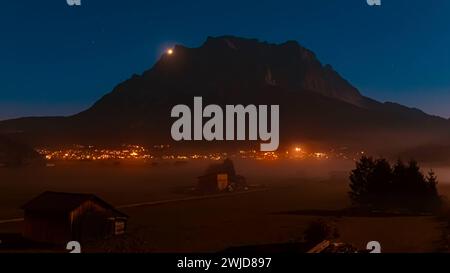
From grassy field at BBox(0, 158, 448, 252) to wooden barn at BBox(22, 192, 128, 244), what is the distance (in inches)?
13.5

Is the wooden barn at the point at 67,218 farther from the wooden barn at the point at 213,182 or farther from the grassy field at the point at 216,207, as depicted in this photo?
the wooden barn at the point at 213,182

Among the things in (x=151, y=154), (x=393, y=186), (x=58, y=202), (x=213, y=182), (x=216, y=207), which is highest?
(x=151, y=154)

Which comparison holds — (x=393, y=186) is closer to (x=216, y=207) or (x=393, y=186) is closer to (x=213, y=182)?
(x=216, y=207)

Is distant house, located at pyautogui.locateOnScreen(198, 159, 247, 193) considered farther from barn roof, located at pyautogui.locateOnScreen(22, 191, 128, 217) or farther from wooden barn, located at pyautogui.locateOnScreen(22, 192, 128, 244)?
barn roof, located at pyautogui.locateOnScreen(22, 191, 128, 217)

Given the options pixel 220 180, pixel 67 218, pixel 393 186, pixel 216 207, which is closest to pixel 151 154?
pixel 67 218

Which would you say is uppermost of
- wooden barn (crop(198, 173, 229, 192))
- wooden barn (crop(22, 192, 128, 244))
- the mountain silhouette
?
the mountain silhouette

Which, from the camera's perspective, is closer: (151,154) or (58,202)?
(58,202)

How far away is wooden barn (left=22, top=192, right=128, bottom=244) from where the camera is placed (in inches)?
495

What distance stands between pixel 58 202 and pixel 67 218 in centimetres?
60

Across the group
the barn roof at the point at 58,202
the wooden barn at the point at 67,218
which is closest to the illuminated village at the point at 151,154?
the barn roof at the point at 58,202

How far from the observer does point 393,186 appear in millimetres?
20078

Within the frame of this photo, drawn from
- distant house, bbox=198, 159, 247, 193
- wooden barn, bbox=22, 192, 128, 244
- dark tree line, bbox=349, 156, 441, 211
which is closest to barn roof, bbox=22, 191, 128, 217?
wooden barn, bbox=22, 192, 128, 244

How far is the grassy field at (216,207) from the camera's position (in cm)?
1274
